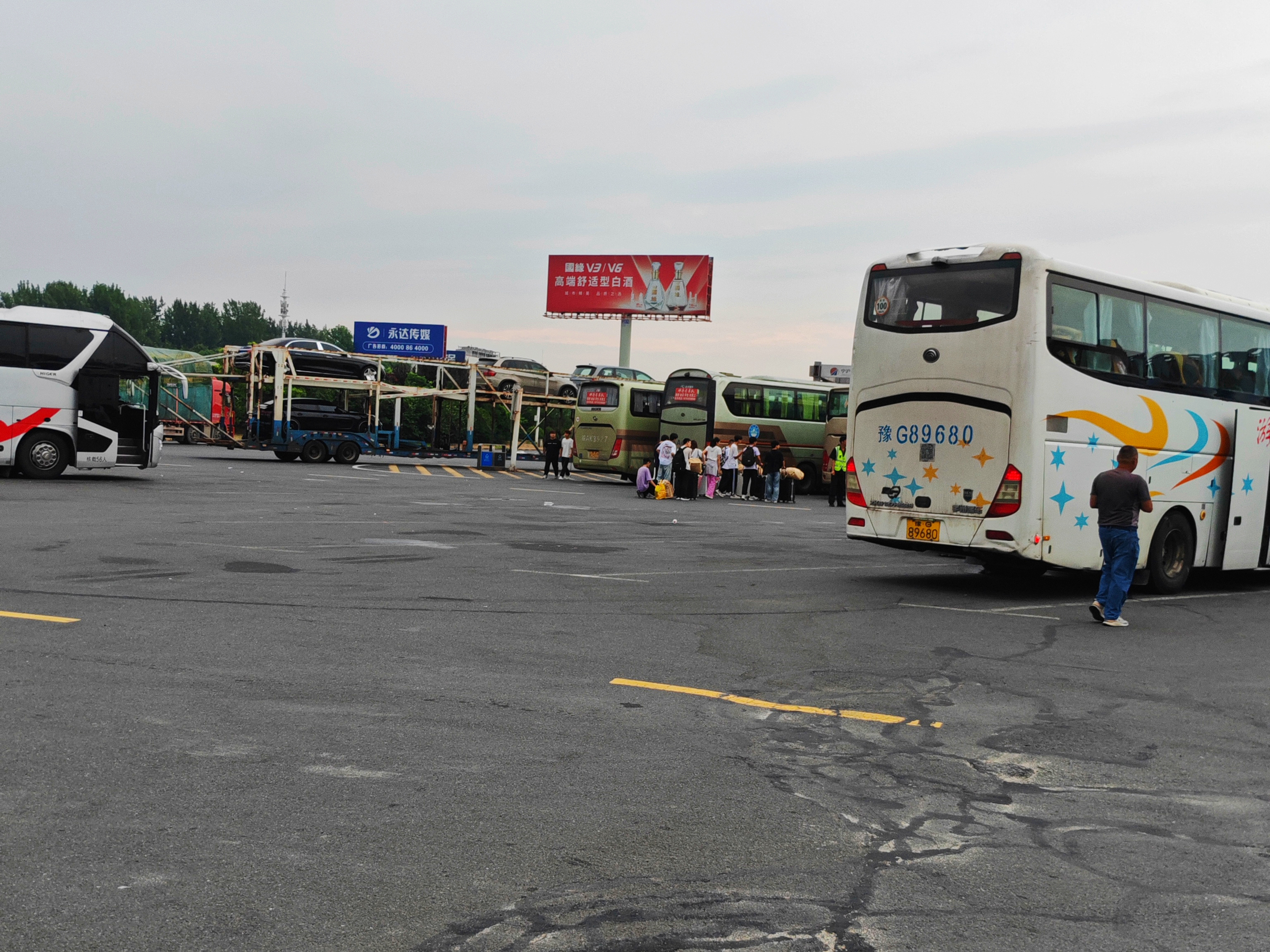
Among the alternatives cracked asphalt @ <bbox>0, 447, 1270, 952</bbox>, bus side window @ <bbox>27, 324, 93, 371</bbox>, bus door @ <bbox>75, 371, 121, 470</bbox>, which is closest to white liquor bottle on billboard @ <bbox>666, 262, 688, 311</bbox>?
bus door @ <bbox>75, 371, 121, 470</bbox>

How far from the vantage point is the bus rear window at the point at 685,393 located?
3688 centimetres

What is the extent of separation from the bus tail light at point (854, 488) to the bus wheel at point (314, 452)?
27.7 metres

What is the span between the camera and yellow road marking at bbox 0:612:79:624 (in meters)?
8.72

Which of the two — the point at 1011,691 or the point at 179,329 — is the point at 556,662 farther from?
the point at 179,329

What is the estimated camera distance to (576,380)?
4738 centimetres

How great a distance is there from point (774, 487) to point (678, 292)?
33.4 metres

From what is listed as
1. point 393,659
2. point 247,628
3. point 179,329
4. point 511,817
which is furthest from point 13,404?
point 179,329

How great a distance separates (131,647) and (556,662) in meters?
2.93

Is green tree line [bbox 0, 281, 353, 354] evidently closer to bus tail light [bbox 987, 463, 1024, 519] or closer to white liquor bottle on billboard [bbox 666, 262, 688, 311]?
white liquor bottle on billboard [bbox 666, 262, 688, 311]

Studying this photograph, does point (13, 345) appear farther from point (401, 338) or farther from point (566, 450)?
point (401, 338)

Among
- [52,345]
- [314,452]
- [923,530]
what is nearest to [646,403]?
A: [314,452]

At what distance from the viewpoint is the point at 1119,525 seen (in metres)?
11.0

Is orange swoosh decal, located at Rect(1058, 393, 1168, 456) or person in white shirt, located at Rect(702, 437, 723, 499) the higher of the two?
orange swoosh decal, located at Rect(1058, 393, 1168, 456)

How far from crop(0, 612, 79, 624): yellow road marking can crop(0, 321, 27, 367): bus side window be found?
693 inches
